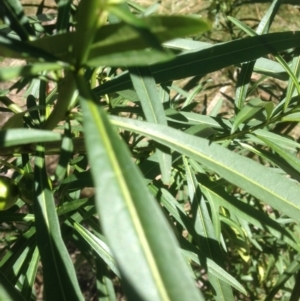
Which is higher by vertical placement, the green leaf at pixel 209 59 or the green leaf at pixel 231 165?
the green leaf at pixel 209 59

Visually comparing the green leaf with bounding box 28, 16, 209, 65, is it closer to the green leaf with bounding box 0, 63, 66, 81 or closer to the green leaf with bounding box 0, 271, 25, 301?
the green leaf with bounding box 0, 63, 66, 81

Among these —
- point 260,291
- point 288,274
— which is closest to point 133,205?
point 288,274

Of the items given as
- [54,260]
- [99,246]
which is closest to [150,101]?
[54,260]

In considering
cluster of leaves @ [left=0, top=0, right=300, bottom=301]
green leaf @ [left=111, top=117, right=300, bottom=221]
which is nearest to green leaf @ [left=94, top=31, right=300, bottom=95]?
cluster of leaves @ [left=0, top=0, right=300, bottom=301]

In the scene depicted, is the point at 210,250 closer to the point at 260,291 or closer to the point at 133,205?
the point at 133,205

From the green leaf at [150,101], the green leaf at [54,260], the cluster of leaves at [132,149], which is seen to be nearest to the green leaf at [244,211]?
the cluster of leaves at [132,149]

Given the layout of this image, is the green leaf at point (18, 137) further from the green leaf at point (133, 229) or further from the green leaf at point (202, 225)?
the green leaf at point (202, 225)
